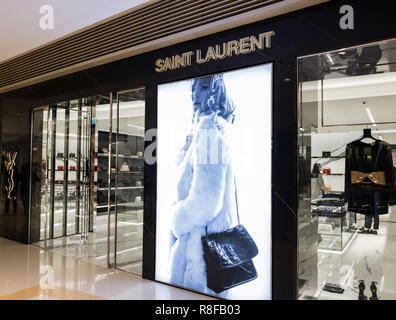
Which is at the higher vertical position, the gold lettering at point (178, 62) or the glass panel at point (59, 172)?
the gold lettering at point (178, 62)

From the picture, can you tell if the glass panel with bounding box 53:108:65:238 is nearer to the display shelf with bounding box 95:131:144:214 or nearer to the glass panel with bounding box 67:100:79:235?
the glass panel with bounding box 67:100:79:235

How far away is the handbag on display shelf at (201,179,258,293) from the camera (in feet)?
10.9

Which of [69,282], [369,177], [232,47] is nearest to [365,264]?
[369,177]

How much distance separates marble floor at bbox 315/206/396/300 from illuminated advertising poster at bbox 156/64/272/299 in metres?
0.61

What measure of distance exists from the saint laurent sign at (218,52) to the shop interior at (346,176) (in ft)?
1.49

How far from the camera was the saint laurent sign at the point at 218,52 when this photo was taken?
10.5 ft

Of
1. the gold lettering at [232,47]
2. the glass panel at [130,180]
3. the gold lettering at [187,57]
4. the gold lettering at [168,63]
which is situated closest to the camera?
the gold lettering at [232,47]

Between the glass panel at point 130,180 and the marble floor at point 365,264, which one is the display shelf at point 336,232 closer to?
the marble floor at point 365,264

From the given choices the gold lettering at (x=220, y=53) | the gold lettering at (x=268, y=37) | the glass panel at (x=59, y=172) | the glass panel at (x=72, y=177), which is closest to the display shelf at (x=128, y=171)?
the gold lettering at (x=220, y=53)

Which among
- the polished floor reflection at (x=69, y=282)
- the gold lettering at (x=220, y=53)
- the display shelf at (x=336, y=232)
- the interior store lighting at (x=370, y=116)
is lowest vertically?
the polished floor reflection at (x=69, y=282)

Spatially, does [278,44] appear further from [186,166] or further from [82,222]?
[82,222]

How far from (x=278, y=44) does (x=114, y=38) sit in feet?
7.38

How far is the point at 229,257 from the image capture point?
3.45 meters
